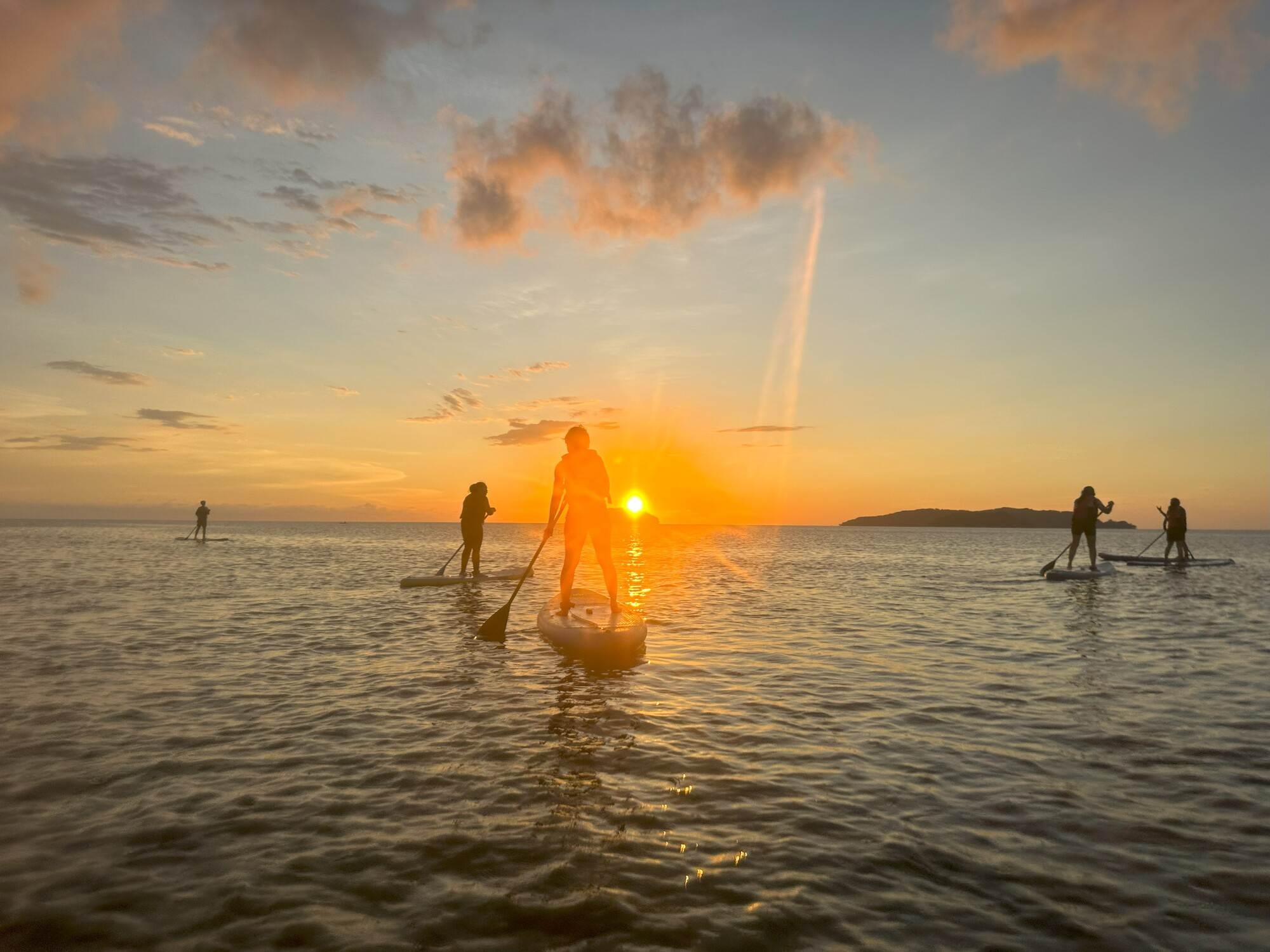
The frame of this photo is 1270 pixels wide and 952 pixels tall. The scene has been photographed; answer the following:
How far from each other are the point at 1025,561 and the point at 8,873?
5584cm

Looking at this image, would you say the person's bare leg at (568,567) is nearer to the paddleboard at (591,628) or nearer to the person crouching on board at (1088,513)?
the paddleboard at (591,628)

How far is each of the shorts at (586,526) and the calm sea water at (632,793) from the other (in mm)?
2411

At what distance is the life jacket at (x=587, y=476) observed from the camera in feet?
41.2

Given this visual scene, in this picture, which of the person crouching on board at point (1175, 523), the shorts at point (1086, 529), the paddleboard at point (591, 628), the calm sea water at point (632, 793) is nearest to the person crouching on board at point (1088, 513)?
the shorts at point (1086, 529)

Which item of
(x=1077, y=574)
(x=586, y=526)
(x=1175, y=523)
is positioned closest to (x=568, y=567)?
(x=586, y=526)

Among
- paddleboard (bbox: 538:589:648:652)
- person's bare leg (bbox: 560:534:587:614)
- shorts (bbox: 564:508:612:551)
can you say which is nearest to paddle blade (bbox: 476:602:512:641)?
paddleboard (bbox: 538:589:648:652)

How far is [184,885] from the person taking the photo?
4.44m

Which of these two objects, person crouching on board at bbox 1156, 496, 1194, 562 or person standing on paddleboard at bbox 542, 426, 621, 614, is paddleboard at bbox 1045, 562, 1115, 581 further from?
person standing on paddleboard at bbox 542, 426, 621, 614

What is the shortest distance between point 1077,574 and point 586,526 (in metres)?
24.2

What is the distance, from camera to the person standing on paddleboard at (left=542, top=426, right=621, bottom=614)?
A: 12492 millimetres

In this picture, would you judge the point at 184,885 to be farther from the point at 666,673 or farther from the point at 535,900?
the point at 666,673

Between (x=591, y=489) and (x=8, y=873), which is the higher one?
(x=591, y=489)

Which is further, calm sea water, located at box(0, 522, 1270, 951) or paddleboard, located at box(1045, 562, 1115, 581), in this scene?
paddleboard, located at box(1045, 562, 1115, 581)

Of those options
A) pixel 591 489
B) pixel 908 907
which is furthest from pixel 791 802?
pixel 591 489
